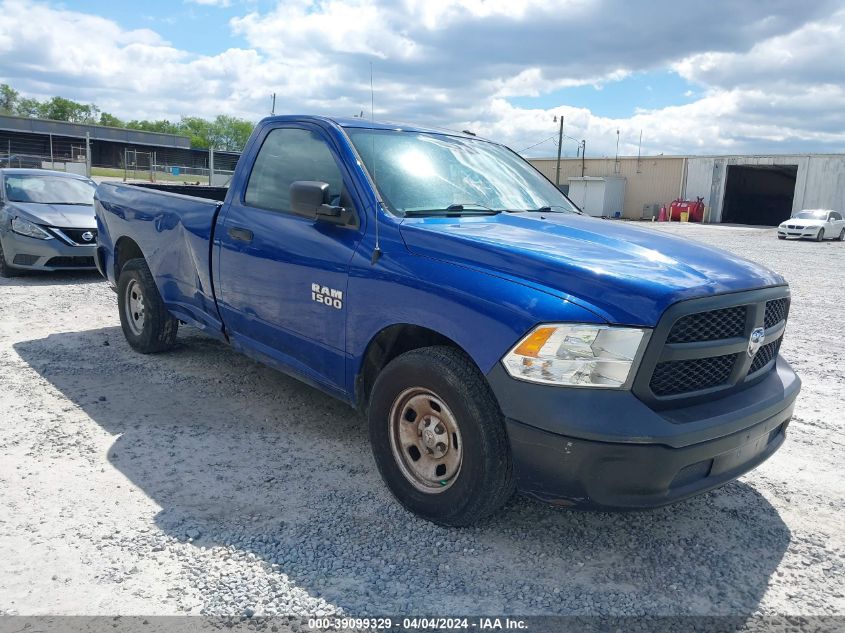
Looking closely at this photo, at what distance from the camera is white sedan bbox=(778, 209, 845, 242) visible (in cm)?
2844

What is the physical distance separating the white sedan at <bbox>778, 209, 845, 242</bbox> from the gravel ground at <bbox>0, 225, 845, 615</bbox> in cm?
2703

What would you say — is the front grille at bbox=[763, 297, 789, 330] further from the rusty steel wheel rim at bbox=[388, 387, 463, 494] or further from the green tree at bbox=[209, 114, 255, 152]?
the green tree at bbox=[209, 114, 255, 152]

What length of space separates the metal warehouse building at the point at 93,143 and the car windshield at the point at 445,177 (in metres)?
52.9

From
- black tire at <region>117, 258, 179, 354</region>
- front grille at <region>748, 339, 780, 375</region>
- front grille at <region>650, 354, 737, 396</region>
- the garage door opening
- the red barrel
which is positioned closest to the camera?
front grille at <region>650, 354, 737, 396</region>

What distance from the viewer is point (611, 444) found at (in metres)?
2.63

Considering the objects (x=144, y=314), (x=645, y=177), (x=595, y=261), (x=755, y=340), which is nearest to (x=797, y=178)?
(x=645, y=177)

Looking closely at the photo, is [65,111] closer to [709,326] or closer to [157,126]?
[157,126]

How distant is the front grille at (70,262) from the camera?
9289 millimetres

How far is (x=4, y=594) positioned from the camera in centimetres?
271

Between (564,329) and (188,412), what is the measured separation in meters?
3.06

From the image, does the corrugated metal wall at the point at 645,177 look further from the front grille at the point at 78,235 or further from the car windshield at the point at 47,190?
the front grille at the point at 78,235

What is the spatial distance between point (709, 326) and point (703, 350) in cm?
12

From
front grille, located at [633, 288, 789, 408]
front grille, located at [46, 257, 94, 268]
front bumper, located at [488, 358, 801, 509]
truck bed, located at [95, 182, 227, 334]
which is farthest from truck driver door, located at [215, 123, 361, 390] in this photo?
front grille, located at [46, 257, 94, 268]

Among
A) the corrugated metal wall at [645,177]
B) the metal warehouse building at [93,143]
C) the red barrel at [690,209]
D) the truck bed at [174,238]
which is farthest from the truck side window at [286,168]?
the metal warehouse building at [93,143]
